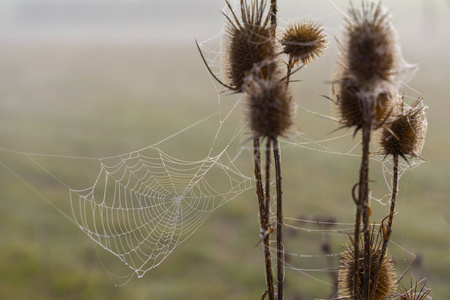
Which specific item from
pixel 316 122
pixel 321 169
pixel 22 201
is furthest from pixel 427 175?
pixel 22 201

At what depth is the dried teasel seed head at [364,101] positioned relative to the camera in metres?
0.96

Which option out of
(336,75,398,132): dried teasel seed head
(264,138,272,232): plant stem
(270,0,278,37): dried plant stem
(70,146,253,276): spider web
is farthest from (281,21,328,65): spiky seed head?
(70,146,253,276): spider web

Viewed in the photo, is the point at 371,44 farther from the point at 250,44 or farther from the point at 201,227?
the point at 201,227

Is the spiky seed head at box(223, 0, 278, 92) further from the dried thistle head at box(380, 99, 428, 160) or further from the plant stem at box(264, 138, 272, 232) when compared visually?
the dried thistle head at box(380, 99, 428, 160)

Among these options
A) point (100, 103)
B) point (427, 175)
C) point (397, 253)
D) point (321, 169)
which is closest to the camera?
point (397, 253)

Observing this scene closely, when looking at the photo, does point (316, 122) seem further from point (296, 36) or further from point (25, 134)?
point (296, 36)

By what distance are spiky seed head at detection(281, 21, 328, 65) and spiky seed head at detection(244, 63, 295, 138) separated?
1.04ft

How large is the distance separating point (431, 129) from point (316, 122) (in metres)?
2.68

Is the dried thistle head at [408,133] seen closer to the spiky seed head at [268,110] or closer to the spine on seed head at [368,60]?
the spine on seed head at [368,60]

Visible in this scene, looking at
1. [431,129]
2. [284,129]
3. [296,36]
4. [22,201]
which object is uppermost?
[296,36]

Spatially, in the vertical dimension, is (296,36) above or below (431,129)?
above

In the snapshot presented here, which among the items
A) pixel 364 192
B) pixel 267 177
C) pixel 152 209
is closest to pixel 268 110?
pixel 267 177

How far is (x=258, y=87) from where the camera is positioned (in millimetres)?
1020

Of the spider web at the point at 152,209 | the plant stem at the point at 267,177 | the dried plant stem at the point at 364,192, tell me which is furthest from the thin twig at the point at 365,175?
the spider web at the point at 152,209
